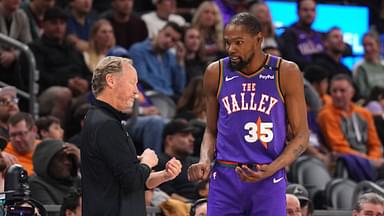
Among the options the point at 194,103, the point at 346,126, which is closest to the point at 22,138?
the point at 194,103

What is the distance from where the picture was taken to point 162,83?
42.2ft

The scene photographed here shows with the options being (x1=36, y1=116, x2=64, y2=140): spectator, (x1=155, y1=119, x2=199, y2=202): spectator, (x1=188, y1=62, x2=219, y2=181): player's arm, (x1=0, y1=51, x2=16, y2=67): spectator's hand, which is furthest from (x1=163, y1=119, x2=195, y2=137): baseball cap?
(x1=188, y1=62, x2=219, y2=181): player's arm

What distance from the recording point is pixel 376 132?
43.3 feet

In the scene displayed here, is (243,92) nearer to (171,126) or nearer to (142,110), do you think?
(171,126)

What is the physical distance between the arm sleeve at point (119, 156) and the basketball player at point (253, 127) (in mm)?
634

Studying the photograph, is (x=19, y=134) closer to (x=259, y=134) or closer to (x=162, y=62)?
(x=162, y=62)

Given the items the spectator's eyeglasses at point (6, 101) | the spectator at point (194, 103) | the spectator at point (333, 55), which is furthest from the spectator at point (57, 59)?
the spectator at point (333, 55)

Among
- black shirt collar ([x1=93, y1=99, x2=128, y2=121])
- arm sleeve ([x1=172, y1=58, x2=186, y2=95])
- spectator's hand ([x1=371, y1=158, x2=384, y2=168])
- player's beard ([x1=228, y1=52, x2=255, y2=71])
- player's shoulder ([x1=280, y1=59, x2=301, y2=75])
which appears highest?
player's beard ([x1=228, y1=52, x2=255, y2=71])

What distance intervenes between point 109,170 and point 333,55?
344 inches

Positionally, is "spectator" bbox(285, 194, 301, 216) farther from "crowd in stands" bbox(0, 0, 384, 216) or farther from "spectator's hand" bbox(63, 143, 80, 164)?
"spectator's hand" bbox(63, 143, 80, 164)

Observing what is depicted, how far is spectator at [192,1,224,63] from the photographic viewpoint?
44.6 feet

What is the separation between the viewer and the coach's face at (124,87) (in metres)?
6.28

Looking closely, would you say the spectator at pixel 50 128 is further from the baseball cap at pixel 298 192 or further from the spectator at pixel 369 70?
the spectator at pixel 369 70

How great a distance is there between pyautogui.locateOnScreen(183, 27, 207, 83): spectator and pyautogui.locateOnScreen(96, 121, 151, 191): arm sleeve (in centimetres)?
691
